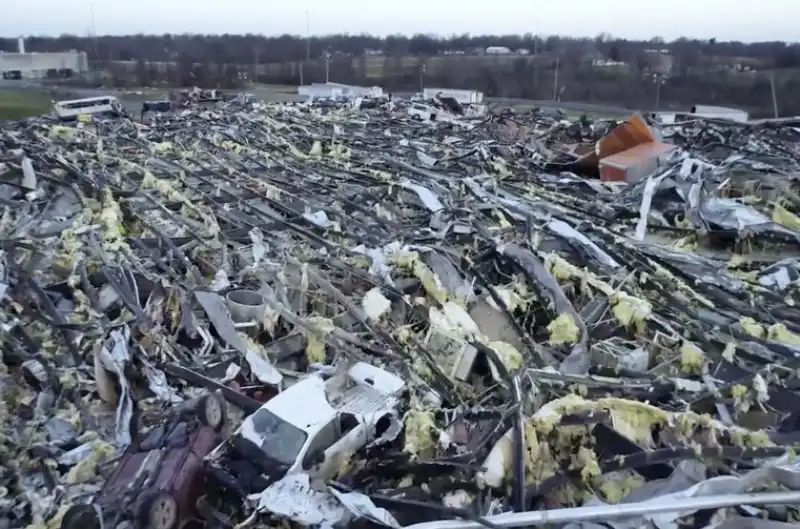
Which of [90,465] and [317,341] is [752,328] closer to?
[317,341]

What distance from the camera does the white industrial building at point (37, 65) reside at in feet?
158

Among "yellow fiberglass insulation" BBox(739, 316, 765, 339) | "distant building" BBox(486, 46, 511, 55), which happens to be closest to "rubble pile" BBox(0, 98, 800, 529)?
"yellow fiberglass insulation" BBox(739, 316, 765, 339)

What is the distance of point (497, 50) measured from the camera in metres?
70.8

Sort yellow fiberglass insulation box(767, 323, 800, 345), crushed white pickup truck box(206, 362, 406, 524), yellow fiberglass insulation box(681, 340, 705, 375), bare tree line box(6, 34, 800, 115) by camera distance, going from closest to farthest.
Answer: crushed white pickup truck box(206, 362, 406, 524) → yellow fiberglass insulation box(681, 340, 705, 375) → yellow fiberglass insulation box(767, 323, 800, 345) → bare tree line box(6, 34, 800, 115)

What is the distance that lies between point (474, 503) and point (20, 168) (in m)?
11.0

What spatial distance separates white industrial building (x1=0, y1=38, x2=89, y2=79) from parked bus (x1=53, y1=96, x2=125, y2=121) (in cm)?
3018

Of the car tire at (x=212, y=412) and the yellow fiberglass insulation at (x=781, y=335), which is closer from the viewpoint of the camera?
the car tire at (x=212, y=412)

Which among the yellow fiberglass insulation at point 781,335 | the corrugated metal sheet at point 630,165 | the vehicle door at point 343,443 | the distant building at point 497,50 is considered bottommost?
the vehicle door at point 343,443

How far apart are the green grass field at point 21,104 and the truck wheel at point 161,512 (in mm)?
26945

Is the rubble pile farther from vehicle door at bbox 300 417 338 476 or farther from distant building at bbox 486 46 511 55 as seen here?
distant building at bbox 486 46 511 55

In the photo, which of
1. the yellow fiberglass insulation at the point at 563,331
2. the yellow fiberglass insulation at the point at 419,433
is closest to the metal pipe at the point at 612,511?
the yellow fiberglass insulation at the point at 419,433

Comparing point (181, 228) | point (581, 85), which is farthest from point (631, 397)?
point (581, 85)

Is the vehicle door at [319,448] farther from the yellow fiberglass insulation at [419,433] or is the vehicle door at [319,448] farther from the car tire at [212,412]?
the car tire at [212,412]

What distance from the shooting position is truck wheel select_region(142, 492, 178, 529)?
4207 mm
